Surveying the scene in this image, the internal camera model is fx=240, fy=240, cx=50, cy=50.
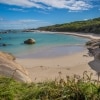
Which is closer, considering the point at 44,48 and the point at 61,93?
the point at 61,93

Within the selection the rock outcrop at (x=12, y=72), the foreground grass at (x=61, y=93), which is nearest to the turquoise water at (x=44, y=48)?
the rock outcrop at (x=12, y=72)

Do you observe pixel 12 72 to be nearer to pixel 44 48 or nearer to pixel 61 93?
pixel 61 93

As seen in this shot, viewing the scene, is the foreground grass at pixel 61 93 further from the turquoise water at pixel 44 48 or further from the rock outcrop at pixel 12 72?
the turquoise water at pixel 44 48

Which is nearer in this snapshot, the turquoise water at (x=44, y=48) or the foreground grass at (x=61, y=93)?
the foreground grass at (x=61, y=93)

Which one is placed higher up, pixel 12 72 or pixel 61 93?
pixel 61 93

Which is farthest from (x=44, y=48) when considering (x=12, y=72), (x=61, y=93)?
(x=61, y=93)

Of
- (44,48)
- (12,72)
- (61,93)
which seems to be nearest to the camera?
(61,93)

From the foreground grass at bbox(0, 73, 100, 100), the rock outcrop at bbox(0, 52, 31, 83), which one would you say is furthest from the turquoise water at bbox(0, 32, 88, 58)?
the foreground grass at bbox(0, 73, 100, 100)

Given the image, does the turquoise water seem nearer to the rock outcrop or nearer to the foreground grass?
the rock outcrop

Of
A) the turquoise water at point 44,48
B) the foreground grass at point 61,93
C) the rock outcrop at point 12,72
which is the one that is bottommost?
the turquoise water at point 44,48

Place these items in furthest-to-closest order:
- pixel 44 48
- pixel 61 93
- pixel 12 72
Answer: pixel 44 48, pixel 12 72, pixel 61 93

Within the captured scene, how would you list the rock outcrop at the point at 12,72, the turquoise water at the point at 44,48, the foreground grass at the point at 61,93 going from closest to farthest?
the foreground grass at the point at 61,93, the rock outcrop at the point at 12,72, the turquoise water at the point at 44,48

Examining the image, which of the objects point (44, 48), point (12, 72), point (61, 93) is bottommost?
point (44, 48)

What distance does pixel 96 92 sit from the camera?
13.2 feet
